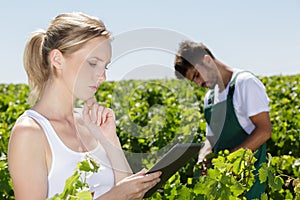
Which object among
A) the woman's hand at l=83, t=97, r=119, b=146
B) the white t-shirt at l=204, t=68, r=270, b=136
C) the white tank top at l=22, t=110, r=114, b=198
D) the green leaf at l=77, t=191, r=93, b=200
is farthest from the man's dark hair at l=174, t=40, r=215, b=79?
the green leaf at l=77, t=191, r=93, b=200

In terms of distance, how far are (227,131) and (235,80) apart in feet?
1.30

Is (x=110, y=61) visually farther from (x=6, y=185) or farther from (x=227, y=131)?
(x=227, y=131)

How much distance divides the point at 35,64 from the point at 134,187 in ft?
2.37

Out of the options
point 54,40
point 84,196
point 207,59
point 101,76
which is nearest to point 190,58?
point 207,59

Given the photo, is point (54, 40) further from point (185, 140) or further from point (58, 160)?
point (185, 140)

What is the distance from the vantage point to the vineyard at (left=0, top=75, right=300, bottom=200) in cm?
228

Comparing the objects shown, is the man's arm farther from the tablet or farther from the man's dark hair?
the tablet

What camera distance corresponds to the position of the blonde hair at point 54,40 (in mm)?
2396

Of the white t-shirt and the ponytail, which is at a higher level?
the ponytail

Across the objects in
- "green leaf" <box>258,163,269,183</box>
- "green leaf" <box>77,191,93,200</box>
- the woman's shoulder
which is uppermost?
"green leaf" <box>77,191,93,200</box>

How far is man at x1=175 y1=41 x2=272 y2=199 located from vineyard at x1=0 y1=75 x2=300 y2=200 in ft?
0.48

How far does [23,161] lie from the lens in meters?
2.12

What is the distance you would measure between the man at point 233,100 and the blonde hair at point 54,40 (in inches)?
46.9

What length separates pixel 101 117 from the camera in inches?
98.8
